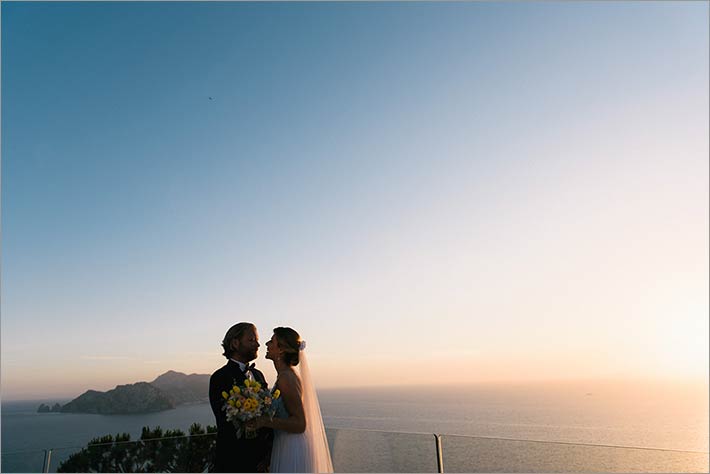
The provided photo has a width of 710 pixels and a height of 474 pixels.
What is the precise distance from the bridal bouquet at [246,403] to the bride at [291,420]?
8 centimetres

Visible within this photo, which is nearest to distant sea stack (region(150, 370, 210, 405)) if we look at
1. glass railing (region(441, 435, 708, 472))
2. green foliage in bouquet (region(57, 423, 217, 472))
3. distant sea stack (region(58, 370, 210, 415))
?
distant sea stack (region(58, 370, 210, 415))

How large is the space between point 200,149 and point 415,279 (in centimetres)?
2775

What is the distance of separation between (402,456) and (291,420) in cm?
195

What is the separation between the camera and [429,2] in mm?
8422

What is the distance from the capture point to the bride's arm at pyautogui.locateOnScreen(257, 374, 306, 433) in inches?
140

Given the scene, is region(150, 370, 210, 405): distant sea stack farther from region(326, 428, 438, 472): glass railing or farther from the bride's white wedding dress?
the bride's white wedding dress

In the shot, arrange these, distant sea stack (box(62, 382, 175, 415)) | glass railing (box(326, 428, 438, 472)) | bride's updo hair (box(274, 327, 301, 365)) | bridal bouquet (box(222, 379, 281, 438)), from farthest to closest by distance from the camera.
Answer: distant sea stack (box(62, 382, 175, 415)) → glass railing (box(326, 428, 438, 472)) → bride's updo hair (box(274, 327, 301, 365)) → bridal bouquet (box(222, 379, 281, 438))

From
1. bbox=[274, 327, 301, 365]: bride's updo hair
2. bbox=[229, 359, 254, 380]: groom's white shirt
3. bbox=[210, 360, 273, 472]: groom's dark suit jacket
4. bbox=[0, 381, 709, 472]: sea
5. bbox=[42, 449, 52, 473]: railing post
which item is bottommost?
bbox=[0, 381, 709, 472]: sea

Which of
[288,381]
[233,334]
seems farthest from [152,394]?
[288,381]

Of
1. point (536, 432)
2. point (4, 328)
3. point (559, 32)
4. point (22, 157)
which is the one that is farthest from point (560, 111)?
point (536, 432)

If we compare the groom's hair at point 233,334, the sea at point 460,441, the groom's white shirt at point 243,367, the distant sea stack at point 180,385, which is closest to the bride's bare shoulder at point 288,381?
the groom's white shirt at point 243,367

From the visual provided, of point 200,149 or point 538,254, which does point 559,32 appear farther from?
point 538,254

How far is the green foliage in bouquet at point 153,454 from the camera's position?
18.0 ft

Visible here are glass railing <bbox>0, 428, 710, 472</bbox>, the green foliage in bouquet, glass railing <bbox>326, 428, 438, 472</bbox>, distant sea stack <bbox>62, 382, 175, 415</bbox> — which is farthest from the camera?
distant sea stack <bbox>62, 382, 175, 415</bbox>
